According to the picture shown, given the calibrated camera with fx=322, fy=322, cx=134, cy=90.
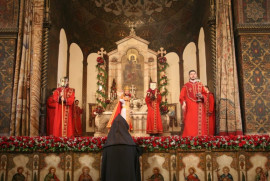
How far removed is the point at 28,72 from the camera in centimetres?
915

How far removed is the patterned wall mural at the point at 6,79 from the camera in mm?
8805

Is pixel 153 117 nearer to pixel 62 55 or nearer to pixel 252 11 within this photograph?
pixel 252 11

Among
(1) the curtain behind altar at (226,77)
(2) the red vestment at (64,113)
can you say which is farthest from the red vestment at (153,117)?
(2) the red vestment at (64,113)

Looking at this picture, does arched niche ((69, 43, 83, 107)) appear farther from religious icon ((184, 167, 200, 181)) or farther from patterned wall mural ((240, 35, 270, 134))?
religious icon ((184, 167, 200, 181))

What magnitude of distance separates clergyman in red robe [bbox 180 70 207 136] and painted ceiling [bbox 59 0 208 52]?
17.4 feet

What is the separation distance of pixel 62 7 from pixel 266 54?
7.49m

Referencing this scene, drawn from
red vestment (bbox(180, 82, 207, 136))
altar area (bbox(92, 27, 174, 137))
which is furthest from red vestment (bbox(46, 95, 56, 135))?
red vestment (bbox(180, 82, 207, 136))

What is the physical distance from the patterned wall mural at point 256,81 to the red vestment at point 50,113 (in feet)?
18.2

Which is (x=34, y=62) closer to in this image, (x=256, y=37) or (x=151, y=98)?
(x=151, y=98)

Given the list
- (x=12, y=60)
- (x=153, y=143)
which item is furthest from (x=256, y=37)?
(x=12, y=60)

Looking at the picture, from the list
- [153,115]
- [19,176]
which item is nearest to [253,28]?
[153,115]

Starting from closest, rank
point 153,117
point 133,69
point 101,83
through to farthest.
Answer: point 153,117, point 101,83, point 133,69

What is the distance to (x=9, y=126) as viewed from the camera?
28.8 feet

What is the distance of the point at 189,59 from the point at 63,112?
6778 millimetres
